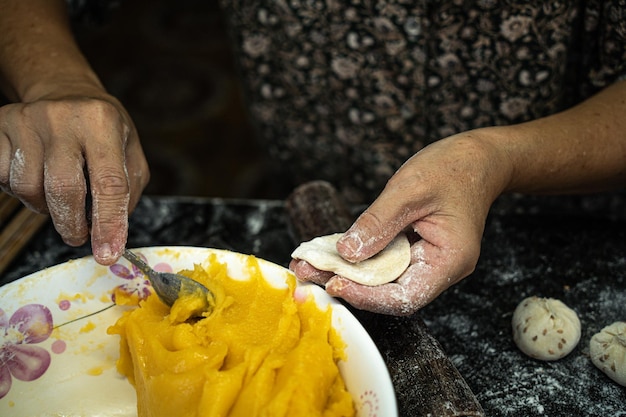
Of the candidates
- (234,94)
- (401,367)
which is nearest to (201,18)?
(234,94)

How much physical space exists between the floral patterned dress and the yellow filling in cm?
74

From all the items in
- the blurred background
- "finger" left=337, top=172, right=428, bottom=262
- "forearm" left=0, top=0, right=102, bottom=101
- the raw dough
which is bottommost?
the blurred background

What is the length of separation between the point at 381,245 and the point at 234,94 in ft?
8.34

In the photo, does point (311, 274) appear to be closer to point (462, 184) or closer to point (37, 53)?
point (462, 184)

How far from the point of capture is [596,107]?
1359 millimetres

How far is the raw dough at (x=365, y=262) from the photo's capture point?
3.46ft

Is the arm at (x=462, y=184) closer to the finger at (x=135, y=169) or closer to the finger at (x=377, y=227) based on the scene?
the finger at (x=377, y=227)

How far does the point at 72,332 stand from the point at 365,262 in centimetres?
58

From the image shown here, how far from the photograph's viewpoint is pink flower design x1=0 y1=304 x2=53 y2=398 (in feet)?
3.71

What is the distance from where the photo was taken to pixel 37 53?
1.40 m

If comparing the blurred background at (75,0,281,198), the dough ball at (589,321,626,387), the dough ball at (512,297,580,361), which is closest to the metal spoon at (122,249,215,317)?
the dough ball at (512,297,580,361)

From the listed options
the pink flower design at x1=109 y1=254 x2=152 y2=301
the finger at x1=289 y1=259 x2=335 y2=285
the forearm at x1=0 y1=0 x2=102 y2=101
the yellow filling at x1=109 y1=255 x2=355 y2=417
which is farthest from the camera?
the forearm at x1=0 y1=0 x2=102 y2=101

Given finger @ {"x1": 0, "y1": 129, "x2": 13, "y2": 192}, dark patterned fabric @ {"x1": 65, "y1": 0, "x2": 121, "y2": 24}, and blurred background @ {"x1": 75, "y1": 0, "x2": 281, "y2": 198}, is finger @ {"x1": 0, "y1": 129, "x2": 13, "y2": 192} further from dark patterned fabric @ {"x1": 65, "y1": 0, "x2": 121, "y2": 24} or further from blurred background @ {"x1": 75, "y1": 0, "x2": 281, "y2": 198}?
blurred background @ {"x1": 75, "y1": 0, "x2": 281, "y2": 198}

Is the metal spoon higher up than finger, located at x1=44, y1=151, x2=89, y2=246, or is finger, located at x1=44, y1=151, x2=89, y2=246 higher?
finger, located at x1=44, y1=151, x2=89, y2=246
